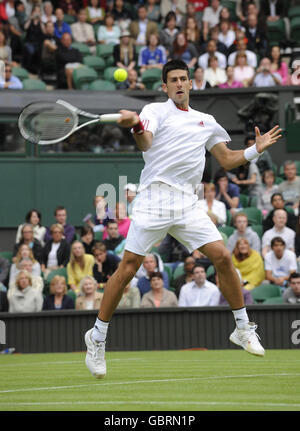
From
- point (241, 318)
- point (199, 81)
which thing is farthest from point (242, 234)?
point (241, 318)

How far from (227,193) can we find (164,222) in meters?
8.06

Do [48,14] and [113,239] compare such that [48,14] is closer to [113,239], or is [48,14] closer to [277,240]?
[113,239]

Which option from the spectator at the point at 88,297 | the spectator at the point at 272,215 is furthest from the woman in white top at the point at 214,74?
the spectator at the point at 88,297

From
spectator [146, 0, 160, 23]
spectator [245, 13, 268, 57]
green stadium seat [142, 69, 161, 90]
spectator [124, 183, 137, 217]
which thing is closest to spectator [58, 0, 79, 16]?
spectator [146, 0, 160, 23]

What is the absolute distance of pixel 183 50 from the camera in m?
18.4

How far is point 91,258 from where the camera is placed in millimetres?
13609

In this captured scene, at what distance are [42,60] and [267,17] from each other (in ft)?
16.4

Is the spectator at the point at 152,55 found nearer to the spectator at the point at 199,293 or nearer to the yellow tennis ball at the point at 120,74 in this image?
the yellow tennis ball at the point at 120,74

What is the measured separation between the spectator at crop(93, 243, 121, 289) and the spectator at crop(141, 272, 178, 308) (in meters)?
0.85

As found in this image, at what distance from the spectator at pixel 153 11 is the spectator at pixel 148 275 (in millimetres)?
8311

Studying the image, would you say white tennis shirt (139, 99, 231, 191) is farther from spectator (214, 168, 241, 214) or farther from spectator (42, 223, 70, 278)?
spectator (214, 168, 241, 214)

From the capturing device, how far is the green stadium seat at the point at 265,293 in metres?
13.0
